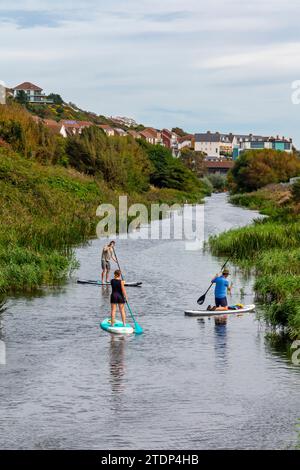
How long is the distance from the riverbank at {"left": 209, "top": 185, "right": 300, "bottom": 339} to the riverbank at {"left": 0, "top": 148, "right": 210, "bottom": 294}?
800 cm

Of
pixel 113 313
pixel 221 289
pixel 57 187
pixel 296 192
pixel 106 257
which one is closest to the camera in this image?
pixel 113 313

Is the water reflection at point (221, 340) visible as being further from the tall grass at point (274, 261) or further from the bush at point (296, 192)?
the bush at point (296, 192)


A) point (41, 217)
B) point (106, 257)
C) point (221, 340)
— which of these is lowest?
point (221, 340)

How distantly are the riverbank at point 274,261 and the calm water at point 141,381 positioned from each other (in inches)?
34.2

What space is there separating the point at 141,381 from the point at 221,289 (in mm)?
8538

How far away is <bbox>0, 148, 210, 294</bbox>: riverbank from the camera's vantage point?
3616 centimetres

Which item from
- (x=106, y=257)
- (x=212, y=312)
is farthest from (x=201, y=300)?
(x=106, y=257)

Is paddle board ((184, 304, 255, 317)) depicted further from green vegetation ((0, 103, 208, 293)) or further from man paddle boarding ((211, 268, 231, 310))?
green vegetation ((0, 103, 208, 293))

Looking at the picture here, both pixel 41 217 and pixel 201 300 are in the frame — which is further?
pixel 41 217

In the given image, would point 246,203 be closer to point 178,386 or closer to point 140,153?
point 140,153

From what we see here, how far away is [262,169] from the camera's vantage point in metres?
157

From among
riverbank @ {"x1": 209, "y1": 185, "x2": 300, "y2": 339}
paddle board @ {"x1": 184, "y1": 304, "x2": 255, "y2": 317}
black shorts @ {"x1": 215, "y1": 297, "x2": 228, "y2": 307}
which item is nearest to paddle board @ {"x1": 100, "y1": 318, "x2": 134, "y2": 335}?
paddle board @ {"x1": 184, "y1": 304, "x2": 255, "y2": 317}

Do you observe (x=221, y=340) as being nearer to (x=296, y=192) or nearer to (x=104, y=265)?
(x=104, y=265)

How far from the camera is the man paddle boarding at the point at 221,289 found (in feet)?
96.7
